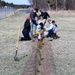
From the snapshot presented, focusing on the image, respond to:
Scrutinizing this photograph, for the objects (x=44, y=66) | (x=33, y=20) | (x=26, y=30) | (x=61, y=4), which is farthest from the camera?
(x=61, y=4)

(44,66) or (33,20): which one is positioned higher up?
(33,20)

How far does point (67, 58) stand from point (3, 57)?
1.94 m

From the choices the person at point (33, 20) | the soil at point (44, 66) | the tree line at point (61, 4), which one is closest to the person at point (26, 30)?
the person at point (33, 20)

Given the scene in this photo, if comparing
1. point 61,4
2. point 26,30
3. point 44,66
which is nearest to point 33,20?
point 26,30

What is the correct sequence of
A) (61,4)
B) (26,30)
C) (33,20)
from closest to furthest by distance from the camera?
1. (33,20)
2. (26,30)
3. (61,4)

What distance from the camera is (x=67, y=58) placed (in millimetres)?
9344

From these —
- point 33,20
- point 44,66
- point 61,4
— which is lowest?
point 61,4

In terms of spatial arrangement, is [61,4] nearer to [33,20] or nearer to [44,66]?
[33,20]

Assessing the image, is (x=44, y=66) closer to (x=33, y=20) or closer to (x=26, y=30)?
(x=33, y=20)

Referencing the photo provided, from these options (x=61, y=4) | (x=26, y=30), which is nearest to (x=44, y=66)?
(x=26, y=30)

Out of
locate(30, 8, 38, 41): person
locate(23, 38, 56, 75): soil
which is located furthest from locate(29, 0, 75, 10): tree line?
locate(23, 38, 56, 75): soil

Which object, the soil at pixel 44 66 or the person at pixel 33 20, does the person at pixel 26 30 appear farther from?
the soil at pixel 44 66

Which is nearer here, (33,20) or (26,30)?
(33,20)

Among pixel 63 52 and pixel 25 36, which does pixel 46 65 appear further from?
pixel 25 36
